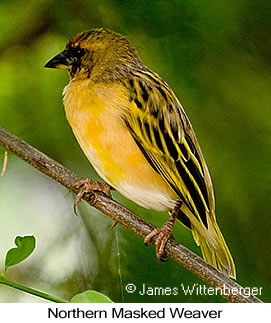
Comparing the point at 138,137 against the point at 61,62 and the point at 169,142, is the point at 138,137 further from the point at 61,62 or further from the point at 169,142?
the point at 61,62

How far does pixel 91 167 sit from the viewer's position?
106 centimetres

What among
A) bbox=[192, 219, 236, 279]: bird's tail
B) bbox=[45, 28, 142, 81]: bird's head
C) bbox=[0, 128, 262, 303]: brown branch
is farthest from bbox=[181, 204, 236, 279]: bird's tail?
bbox=[45, 28, 142, 81]: bird's head

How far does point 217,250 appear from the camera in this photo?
958 mm

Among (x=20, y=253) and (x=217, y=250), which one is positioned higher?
(x=217, y=250)

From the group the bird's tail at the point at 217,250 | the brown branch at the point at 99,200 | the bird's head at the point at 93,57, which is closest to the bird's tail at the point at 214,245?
the bird's tail at the point at 217,250

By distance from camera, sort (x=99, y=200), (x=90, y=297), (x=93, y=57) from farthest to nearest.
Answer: (x=93, y=57) → (x=99, y=200) → (x=90, y=297)

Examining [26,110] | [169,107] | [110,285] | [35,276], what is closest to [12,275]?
[35,276]

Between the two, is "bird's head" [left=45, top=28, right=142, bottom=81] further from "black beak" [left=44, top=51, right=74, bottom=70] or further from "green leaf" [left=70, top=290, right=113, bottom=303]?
"green leaf" [left=70, top=290, right=113, bottom=303]

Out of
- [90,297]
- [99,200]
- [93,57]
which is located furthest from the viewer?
[93,57]

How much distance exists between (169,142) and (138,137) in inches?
2.1

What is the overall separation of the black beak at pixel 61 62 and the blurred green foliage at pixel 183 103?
0.06 meters

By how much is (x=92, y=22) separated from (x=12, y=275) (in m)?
0.50

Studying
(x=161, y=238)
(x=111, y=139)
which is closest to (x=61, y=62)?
(x=111, y=139)

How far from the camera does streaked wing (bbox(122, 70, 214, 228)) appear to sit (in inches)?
35.4
